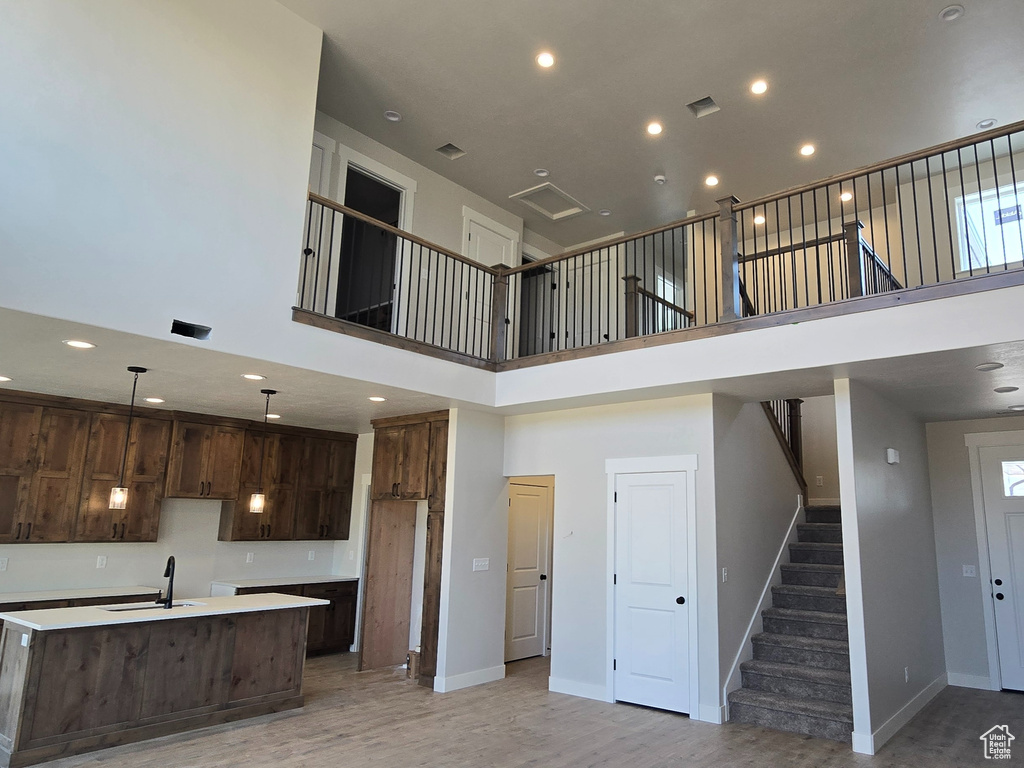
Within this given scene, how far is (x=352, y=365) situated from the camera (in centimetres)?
570

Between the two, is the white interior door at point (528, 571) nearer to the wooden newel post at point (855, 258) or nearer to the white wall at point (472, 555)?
the white wall at point (472, 555)

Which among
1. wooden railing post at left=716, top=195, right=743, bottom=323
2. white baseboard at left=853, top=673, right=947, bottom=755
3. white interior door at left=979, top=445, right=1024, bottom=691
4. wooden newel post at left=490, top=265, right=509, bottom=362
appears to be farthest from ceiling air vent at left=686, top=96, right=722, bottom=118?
white baseboard at left=853, top=673, right=947, bottom=755

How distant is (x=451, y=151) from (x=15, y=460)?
217 inches

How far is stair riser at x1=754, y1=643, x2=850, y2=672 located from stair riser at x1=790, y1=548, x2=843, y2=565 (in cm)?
150

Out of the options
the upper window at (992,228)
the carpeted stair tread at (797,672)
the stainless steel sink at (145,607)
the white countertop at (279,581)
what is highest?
the upper window at (992,228)

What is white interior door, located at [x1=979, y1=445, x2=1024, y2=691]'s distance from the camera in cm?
702

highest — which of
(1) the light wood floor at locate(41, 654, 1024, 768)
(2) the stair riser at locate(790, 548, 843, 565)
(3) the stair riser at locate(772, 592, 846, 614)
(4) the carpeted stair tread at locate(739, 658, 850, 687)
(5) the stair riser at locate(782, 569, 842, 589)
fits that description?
(2) the stair riser at locate(790, 548, 843, 565)

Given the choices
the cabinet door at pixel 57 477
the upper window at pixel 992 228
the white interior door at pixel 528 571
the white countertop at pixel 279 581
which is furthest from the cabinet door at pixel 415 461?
the upper window at pixel 992 228

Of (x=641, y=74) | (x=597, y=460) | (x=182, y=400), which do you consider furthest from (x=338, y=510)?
(x=641, y=74)

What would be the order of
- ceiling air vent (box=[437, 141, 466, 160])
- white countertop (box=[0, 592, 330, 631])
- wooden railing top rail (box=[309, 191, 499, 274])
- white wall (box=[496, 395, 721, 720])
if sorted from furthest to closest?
ceiling air vent (box=[437, 141, 466, 160]), white wall (box=[496, 395, 721, 720]), wooden railing top rail (box=[309, 191, 499, 274]), white countertop (box=[0, 592, 330, 631])

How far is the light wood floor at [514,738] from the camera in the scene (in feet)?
15.9

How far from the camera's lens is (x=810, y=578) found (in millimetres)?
7129

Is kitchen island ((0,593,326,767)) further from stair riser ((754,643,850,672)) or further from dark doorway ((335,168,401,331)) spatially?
stair riser ((754,643,850,672))

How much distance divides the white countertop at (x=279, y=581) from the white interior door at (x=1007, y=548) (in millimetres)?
7418
